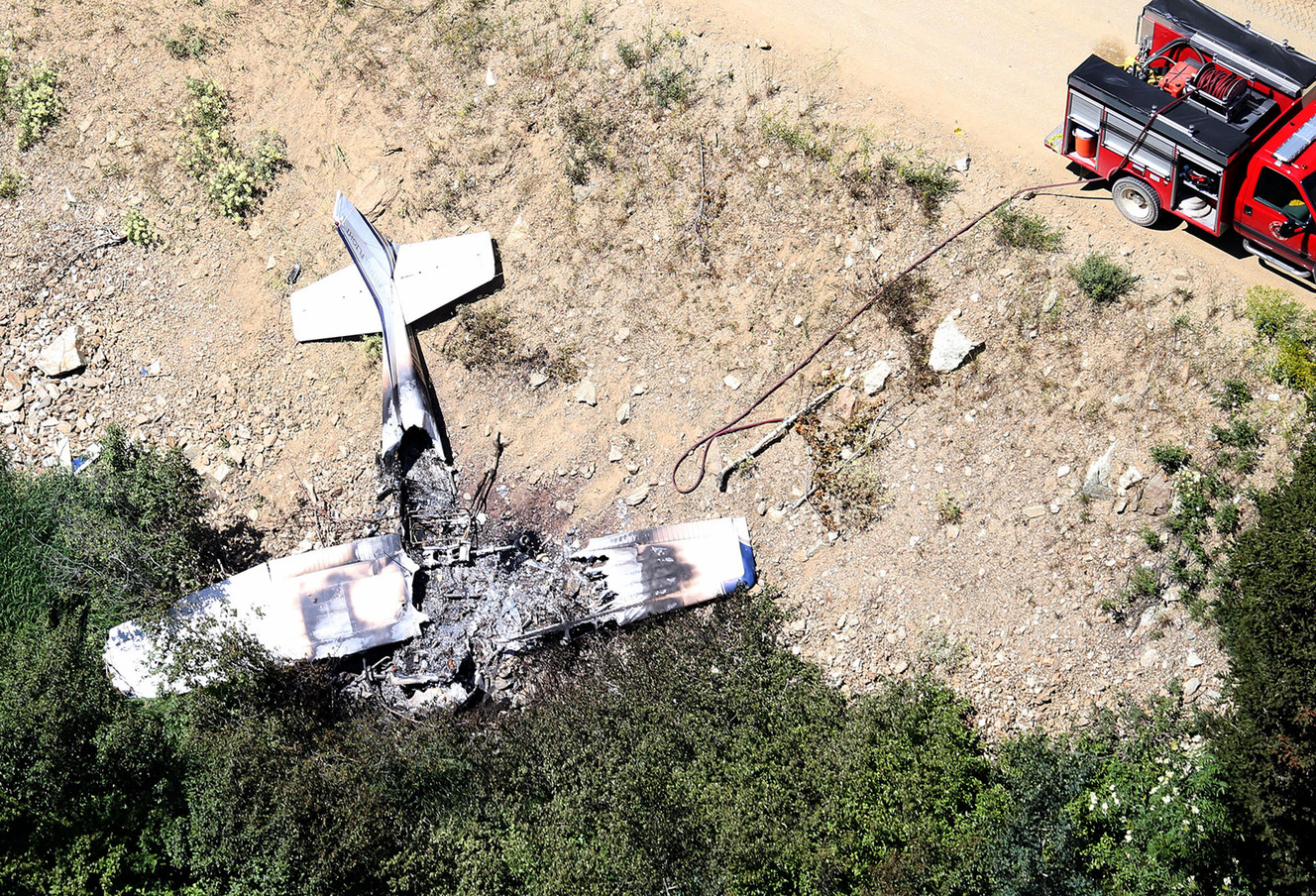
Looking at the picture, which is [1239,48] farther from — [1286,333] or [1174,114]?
[1286,333]

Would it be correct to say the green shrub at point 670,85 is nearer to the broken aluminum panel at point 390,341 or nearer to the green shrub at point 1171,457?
the broken aluminum panel at point 390,341

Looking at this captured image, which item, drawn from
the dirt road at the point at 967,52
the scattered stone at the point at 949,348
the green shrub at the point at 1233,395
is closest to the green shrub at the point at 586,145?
the dirt road at the point at 967,52

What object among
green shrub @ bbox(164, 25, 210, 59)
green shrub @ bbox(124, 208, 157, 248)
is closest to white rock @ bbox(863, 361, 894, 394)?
green shrub @ bbox(124, 208, 157, 248)

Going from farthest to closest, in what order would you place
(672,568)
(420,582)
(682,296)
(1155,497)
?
(682,296) → (420,582) → (672,568) → (1155,497)

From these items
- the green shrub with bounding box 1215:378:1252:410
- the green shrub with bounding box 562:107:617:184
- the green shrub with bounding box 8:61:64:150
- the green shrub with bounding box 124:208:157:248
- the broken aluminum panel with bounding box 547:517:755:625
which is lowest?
the broken aluminum panel with bounding box 547:517:755:625

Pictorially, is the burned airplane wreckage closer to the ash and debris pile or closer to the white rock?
the ash and debris pile

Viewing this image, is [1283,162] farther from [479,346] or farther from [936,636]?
[479,346]

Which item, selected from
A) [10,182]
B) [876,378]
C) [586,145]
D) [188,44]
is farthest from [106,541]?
[876,378]
